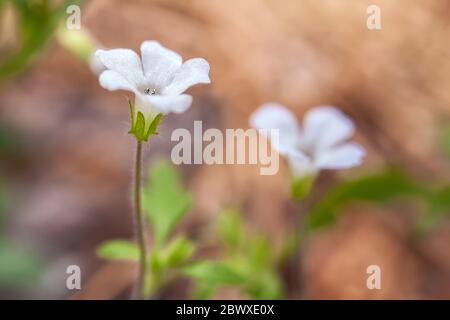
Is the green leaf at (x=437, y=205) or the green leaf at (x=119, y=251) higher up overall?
the green leaf at (x=437, y=205)

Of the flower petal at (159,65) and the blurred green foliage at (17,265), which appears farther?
the blurred green foliage at (17,265)

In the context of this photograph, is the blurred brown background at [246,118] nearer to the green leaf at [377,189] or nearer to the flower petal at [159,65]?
the green leaf at [377,189]

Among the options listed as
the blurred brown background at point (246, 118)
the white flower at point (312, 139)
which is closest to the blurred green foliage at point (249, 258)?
the white flower at point (312, 139)

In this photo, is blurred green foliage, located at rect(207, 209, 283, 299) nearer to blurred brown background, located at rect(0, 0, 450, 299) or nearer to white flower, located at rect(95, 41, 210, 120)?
blurred brown background, located at rect(0, 0, 450, 299)

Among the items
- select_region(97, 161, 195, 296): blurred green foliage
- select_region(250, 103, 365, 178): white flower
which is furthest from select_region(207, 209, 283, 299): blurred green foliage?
select_region(250, 103, 365, 178): white flower

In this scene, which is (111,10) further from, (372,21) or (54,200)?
(372,21)

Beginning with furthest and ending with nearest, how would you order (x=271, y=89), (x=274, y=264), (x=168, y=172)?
(x=271, y=89) < (x=274, y=264) < (x=168, y=172)

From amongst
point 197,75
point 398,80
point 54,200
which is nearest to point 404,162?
point 398,80
